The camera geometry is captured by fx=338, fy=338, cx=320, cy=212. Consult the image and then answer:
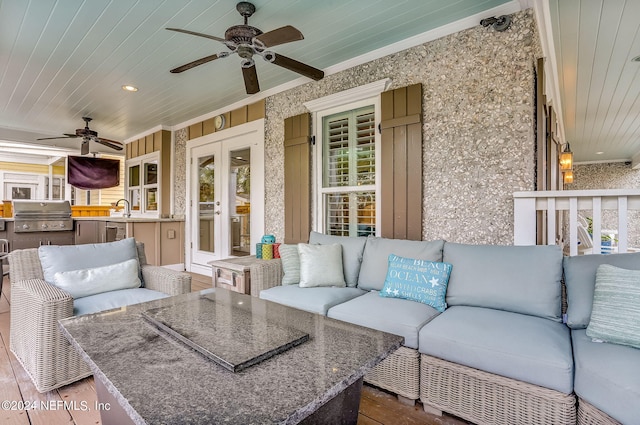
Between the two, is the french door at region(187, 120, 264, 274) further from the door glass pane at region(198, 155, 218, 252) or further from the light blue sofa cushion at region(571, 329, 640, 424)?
the light blue sofa cushion at region(571, 329, 640, 424)

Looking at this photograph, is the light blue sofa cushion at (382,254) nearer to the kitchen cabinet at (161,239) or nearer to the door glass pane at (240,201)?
the door glass pane at (240,201)

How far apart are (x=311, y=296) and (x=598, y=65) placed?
3943 mm

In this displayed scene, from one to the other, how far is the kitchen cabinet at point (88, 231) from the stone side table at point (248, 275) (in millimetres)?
3661

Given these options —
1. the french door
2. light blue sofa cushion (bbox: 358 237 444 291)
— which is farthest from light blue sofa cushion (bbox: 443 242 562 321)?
the french door

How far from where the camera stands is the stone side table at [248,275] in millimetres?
2674

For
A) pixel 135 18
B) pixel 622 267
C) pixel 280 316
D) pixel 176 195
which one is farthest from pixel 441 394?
pixel 176 195

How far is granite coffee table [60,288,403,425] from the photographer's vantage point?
34.6 inches

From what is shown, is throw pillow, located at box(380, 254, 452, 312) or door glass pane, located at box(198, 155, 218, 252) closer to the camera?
throw pillow, located at box(380, 254, 452, 312)

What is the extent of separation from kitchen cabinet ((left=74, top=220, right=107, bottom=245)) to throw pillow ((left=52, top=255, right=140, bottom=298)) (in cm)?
374

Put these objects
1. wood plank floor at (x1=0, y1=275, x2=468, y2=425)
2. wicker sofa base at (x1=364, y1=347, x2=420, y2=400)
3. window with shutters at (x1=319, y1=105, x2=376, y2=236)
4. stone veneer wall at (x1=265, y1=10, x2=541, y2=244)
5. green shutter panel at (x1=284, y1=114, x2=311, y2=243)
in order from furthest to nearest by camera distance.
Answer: green shutter panel at (x1=284, y1=114, x2=311, y2=243), window with shutters at (x1=319, y1=105, x2=376, y2=236), stone veneer wall at (x1=265, y1=10, x2=541, y2=244), wicker sofa base at (x1=364, y1=347, x2=420, y2=400), wood plank floor at (x1=0, y1=275, x2=468, y2=425)

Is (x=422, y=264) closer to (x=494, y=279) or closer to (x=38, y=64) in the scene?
(x=494, y=279)

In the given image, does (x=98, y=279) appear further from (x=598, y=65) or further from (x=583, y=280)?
(x=598, y=65)

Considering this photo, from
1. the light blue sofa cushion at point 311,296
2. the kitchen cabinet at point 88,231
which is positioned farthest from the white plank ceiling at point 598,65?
the kitchen cabinet at point 88,231

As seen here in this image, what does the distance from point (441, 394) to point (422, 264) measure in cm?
79
